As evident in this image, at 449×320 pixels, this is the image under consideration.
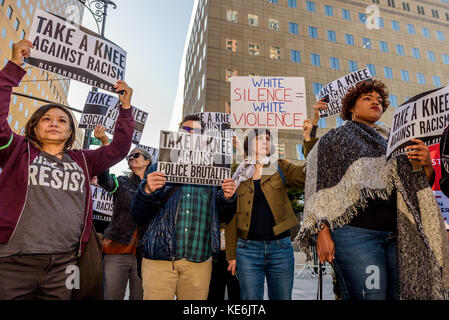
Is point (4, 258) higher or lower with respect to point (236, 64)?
lower

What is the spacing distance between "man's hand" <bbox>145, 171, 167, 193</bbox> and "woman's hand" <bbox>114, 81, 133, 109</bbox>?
0.82 meters

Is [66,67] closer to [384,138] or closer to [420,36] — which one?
[384,138]

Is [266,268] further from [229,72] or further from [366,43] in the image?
[366,43]

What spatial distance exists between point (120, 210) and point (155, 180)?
1.81 meters

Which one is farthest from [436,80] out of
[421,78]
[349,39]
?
[349,39]

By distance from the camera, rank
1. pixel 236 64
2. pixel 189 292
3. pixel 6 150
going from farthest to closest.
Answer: pixel 236 64, pixel 189 292, pixel 6 150

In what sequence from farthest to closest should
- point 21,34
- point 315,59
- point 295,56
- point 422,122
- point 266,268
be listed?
point 21,34
point 315,59
point 295,56
point 266,268
point 422,122

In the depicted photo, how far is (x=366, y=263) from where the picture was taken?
6.08 feet

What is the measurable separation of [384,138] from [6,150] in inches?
115

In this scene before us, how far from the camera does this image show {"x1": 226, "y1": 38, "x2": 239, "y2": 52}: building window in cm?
3047

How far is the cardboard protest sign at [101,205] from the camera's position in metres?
4.83

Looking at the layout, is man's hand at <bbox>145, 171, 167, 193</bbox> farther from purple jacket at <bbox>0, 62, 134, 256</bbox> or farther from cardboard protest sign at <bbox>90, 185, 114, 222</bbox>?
cardboard protest sign at <bbox>90, 185, 114, 222</bbox>

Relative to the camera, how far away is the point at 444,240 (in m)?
1.96

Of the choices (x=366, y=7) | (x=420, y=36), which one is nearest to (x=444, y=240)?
(x=366, y=7)
